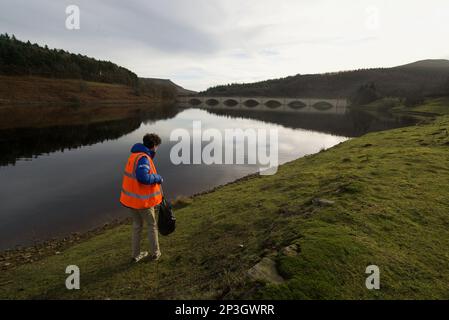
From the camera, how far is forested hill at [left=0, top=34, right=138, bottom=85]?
111500 mm

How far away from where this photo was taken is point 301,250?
6.00 metres

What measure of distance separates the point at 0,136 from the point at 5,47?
98.6 metres

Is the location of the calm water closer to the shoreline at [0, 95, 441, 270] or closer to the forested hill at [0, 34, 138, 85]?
the shoreline at [0, 95, 441, 270]

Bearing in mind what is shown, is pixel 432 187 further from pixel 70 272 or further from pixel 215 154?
pixel 215 154

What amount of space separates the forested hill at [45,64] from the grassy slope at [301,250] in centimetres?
12807

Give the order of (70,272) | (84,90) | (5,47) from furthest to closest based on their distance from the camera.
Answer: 1. (84,90)
2. (5,47)
3. (70,272)

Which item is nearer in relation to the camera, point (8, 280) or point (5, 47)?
point (8, 280)

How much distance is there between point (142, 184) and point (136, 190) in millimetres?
221

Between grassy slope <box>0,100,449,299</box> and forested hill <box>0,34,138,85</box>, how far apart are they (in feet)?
420

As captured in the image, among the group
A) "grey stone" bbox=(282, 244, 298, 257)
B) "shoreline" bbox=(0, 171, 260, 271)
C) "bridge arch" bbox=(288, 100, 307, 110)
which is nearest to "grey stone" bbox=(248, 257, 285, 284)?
"grey stone" bbox=(282, 244, 298, 257)

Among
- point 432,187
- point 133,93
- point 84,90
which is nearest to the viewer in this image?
point 432,187

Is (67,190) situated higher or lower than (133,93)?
lower

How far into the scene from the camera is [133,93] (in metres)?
156

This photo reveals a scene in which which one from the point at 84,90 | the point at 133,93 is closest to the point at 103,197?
the point at 84,90
